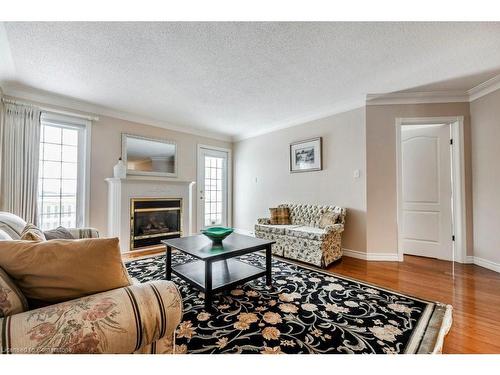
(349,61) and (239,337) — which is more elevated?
(349,61)

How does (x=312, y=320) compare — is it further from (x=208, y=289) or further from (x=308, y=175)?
(x=308, y=175)

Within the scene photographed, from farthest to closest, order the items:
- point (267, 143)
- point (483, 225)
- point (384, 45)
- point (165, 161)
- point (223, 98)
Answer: point (267, 143) → point (165, 161) → point (223, 98) → point (483, 225) → point (384, 45)

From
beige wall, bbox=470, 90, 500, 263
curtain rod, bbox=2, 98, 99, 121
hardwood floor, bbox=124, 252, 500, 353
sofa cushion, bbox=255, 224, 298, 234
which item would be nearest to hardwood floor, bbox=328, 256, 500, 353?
hardwood floor, bbox=124, 252, 500, 353

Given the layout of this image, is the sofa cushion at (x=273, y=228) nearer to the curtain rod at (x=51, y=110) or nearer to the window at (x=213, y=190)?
the window at (x=213, y=190)

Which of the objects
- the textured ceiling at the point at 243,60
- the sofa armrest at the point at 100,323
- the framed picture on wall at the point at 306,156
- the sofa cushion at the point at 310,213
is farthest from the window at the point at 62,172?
the framed picture on wall at the point at 306,156

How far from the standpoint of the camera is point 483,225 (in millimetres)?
2922

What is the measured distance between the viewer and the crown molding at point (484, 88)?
2725 millimetres

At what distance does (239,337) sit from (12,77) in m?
3.80

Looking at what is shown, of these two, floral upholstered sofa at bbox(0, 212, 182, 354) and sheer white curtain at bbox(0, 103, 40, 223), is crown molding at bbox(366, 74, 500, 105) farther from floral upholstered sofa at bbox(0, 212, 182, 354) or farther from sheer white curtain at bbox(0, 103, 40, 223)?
sheer white curtain at bbox(0, 103, 40, 223)

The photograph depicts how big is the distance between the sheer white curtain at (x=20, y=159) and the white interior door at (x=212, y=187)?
2.59m

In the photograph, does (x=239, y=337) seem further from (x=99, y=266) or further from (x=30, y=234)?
(x=30, y=234)

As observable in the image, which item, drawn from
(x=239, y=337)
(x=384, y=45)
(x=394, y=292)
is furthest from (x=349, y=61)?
(x=239, y=337)

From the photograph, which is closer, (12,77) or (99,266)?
(99,266)

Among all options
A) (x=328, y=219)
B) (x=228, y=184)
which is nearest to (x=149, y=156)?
(x=228, y=184)
